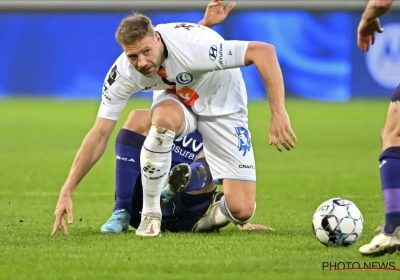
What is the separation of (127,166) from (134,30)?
3.16 ft

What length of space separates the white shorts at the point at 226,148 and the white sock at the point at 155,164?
1.69 feet

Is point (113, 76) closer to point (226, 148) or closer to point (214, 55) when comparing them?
point (214, 55)

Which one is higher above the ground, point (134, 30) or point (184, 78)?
point (134, 30)

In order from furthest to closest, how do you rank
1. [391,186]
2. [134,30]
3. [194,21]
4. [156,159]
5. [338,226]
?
[194,21]
[156,159]
[134,30]
[338,226]
[391,186]

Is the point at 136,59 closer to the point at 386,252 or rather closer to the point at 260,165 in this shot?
the point at 386,252

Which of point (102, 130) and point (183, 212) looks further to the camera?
point (183, 212)

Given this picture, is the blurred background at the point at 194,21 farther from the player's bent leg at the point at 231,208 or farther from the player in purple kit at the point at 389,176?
the player in purple kit at the point at 389,176

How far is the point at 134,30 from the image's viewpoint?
17.3ft

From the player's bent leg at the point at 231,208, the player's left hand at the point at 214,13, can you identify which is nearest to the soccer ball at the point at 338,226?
the player's bent leg at the point at 231,208

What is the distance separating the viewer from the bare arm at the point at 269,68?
209 inches

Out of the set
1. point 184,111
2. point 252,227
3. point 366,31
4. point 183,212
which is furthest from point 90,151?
point 366,31

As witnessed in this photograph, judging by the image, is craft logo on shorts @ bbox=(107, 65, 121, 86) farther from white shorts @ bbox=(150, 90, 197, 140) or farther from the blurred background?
the blurred background

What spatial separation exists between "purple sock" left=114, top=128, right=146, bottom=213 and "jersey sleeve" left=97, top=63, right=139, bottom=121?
179 mm

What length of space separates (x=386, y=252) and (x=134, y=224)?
1.93 meters
